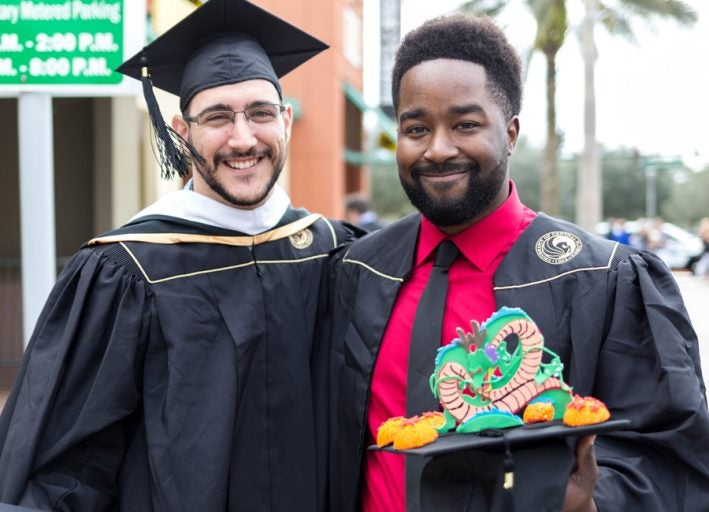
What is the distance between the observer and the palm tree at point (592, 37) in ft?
48.9

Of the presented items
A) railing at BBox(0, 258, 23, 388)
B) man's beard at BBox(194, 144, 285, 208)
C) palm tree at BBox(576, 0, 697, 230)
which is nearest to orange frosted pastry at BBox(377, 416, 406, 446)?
man's beard at BBox(194, 144, 285, 208)

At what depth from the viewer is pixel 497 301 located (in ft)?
7.19

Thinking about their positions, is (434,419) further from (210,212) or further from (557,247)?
(210,212)

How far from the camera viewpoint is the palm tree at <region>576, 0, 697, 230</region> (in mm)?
14891

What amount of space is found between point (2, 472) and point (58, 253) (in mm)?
7464

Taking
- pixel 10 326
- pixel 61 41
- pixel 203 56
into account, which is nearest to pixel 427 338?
pixel 203 56

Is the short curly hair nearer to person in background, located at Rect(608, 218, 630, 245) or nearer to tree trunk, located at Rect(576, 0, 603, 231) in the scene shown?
tree trunk, located at Rect(576, 0, 603, 231)

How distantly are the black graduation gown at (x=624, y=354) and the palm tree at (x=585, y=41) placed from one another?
12353 mm

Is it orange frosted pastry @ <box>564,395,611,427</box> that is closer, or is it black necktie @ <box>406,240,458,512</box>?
orange frosted pastry @ <box>564,395,611,427</box>

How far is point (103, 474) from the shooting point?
2477 millimetres

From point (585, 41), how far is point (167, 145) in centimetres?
1341

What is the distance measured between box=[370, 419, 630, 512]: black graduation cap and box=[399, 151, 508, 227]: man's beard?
0.67 metres

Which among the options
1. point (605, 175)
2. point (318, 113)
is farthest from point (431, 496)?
point (605, 175)

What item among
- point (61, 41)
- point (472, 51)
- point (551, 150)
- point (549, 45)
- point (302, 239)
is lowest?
point (302, 239)
